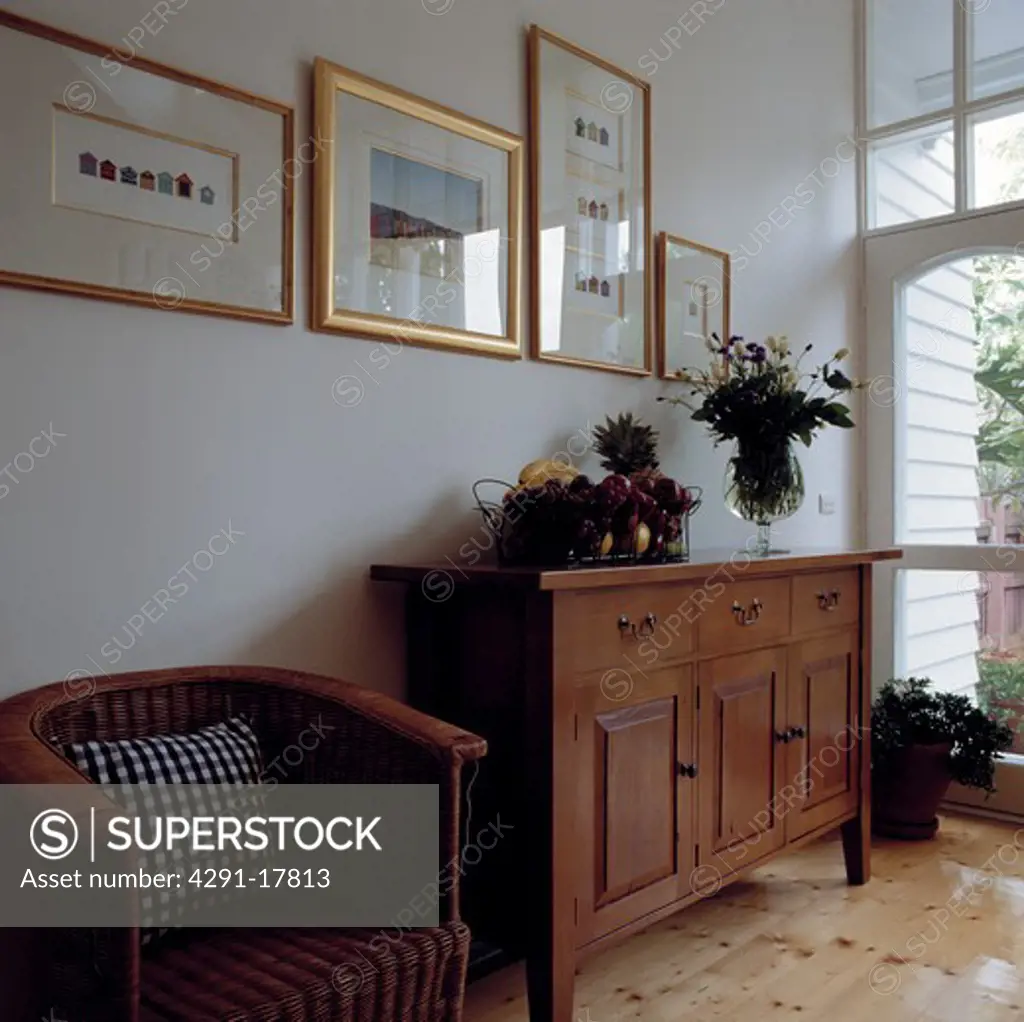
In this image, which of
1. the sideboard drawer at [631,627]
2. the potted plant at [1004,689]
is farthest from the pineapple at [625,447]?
the potted plant at [1004,689]

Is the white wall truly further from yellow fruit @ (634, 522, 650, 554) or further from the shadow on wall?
yellow fruit @ (634, 522, 650, 554)

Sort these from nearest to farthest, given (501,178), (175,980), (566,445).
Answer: (175,980)
(501,178)
(566,445)

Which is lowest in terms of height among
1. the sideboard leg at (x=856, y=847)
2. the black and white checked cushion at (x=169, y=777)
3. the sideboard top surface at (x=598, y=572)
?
the sideboard leg at (x=856, y=847)

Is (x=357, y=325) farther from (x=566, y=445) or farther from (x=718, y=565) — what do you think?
(x=718, y=565)

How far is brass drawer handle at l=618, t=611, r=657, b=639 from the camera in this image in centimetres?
203

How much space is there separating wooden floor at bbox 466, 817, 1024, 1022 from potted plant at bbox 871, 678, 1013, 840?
0.78 ft

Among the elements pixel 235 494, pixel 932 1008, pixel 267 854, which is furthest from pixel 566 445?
pixel 932 1008

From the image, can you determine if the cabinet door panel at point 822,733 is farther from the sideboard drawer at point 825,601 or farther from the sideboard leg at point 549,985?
the sideboard leg at point 549,985

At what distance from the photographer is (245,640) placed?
199 centimetres

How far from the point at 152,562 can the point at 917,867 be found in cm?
242

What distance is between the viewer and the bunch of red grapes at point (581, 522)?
2115 mm

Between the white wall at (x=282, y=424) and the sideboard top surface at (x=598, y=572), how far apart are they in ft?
0.57

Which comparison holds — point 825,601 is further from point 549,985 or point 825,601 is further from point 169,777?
point 169,777

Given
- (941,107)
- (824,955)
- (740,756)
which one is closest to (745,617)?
(740,756)
